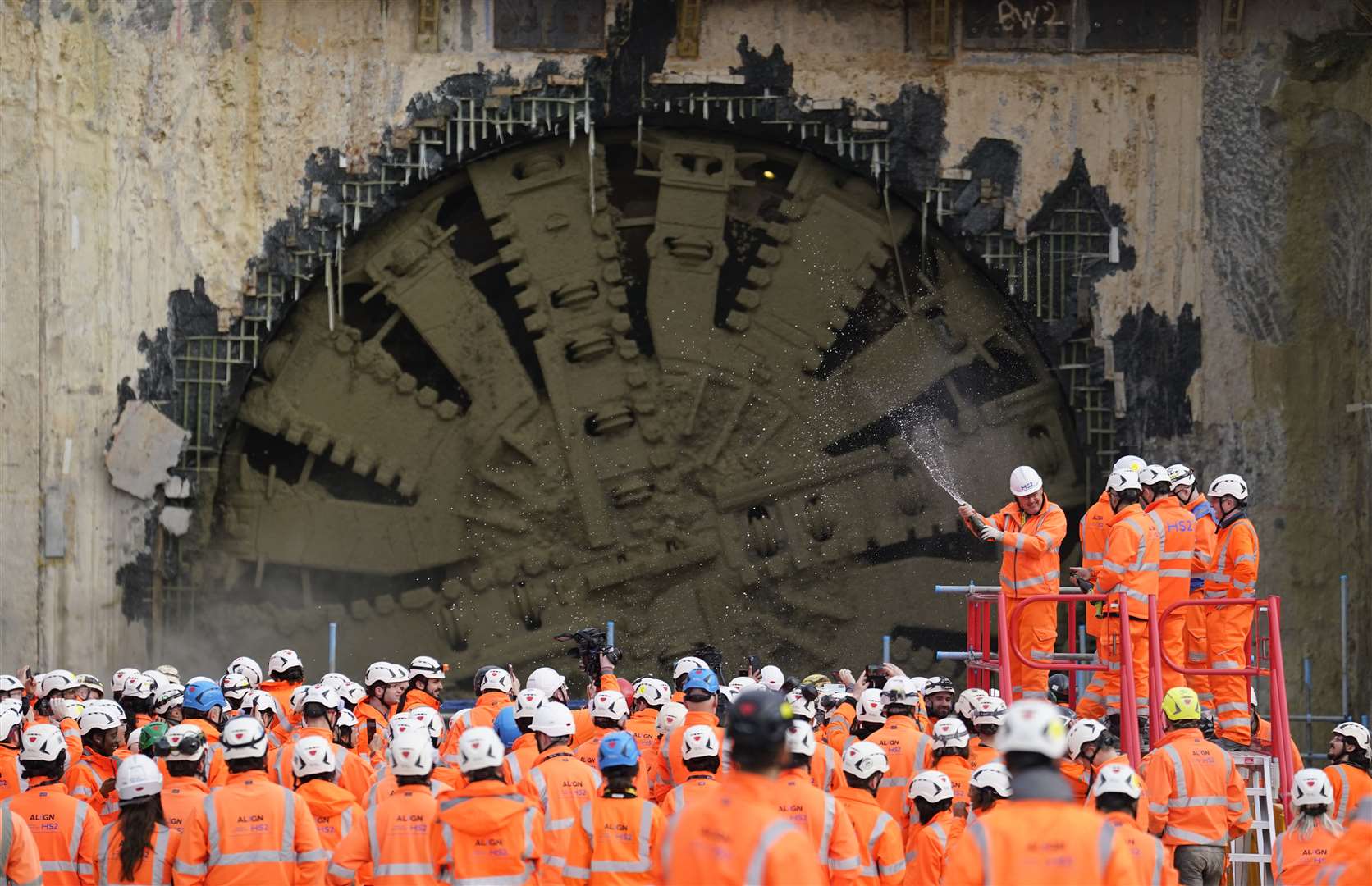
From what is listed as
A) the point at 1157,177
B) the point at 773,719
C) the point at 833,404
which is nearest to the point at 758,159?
the point at 833,404

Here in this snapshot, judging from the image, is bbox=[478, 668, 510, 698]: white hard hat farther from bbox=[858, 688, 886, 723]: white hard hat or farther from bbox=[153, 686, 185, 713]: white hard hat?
bbox=[858, 688, 886, 723]: white hard hat

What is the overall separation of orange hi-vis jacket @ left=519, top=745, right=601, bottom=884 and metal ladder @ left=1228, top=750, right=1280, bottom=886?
3.82 metres

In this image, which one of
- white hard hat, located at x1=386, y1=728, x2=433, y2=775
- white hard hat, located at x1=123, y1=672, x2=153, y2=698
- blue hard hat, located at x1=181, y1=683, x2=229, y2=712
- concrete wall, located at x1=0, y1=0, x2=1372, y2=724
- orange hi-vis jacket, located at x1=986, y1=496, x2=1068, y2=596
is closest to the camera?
white hard hat, located at x1=386, y1=728, x2=433, y2=775

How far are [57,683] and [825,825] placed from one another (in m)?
6.52

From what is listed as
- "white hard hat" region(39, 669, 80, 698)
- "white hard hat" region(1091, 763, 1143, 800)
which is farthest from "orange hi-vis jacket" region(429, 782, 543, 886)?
"white hard hat" region(39, 669, 80, 698)

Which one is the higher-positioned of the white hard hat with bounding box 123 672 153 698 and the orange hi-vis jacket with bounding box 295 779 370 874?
the white hard hat with bounding box 123 672 153 698

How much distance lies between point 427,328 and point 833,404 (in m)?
3.85

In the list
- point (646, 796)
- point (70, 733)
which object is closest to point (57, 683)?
point (70, 733)

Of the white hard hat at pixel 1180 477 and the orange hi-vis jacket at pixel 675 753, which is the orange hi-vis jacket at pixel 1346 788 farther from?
the orange hi-vis jacket at pixel 675 753

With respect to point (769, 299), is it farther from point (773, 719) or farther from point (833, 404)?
point (773, 719)

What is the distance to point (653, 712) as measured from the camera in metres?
11.2

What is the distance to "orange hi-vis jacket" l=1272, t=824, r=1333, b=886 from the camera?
8.98 meters

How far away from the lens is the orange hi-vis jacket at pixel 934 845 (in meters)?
8.86

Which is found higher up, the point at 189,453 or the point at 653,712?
the point at 189,453
